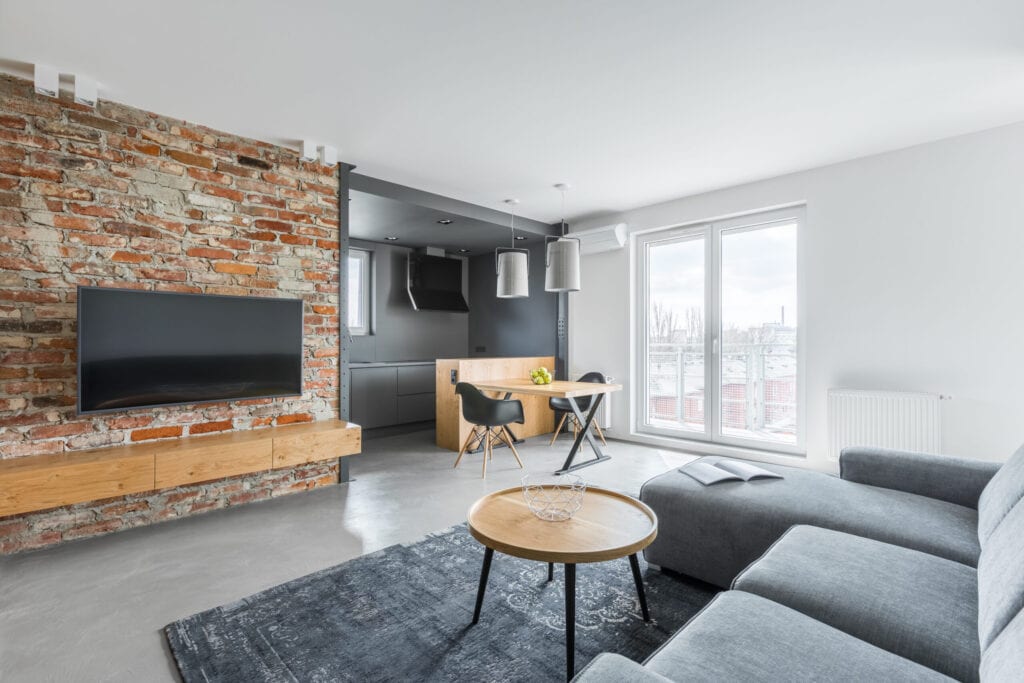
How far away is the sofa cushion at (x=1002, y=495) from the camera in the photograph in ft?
4.96

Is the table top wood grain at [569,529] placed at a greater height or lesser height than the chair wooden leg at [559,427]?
greater

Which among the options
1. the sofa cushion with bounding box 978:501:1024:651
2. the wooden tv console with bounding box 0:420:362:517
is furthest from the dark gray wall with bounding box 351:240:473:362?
the sofa cushion with bounding box 978:501:1024:651

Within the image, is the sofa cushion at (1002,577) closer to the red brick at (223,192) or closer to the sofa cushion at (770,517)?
the sofa cushion at (770,517)

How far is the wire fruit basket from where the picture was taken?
1.95 meters

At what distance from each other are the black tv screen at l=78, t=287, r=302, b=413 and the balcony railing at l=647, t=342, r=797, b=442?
3656 mm

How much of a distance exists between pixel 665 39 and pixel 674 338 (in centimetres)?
340

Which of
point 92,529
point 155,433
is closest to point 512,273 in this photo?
point 155,433

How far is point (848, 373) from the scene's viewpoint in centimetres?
409

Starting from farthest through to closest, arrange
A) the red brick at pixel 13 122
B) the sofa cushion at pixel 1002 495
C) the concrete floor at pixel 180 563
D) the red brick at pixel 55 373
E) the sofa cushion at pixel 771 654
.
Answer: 1. the red brick at pixel 55 373
2. the red brick at pixel 13 122
3. the concrete floor at pixel 180 563
4. the sofa cushion at pixel 1002 495
5. the sofa cushion at pixel 771 654

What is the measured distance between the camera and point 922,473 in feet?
7.41

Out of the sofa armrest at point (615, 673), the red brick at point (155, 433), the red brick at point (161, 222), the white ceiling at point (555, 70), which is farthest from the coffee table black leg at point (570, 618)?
the red brick at point (161, 222)

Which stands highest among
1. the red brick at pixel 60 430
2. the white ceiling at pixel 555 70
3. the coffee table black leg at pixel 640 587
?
the white ceiling at pixel 555 70

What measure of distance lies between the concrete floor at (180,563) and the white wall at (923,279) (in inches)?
75.8

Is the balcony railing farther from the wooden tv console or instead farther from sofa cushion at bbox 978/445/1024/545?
the wooden tv console
